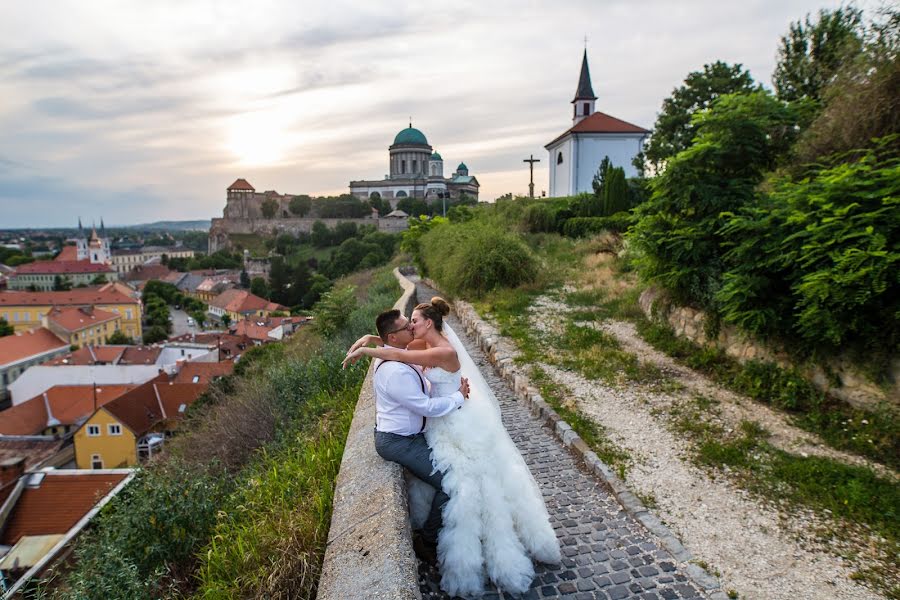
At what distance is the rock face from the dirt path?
1.99 ft

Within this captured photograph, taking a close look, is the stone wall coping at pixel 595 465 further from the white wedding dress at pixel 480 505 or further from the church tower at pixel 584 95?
the church tower at pixel 584 95

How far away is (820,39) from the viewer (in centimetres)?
1638

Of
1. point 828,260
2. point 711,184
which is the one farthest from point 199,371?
point 828,260

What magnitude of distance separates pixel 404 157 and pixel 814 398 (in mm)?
96938

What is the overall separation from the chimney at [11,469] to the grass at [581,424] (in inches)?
726

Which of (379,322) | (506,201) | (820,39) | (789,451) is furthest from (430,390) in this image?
(506,201)

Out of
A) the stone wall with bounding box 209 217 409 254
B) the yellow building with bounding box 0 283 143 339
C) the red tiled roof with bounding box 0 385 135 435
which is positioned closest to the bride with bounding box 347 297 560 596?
the red tiled roof with bounding box 0 385 135 435

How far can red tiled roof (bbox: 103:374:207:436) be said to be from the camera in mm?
21859

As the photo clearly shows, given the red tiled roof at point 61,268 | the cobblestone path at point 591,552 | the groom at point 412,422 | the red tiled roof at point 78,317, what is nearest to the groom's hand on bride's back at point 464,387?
the groom at point 412,422

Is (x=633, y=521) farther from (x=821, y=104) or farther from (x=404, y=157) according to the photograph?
(x=404, y=157)

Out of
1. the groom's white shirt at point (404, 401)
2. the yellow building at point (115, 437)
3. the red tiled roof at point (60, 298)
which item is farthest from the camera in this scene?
the red tiled roof at point (60, 298)

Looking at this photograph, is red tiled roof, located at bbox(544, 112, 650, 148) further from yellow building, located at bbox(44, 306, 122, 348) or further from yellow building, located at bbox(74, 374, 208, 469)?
yellow building, located at bbox(44, 306, 122, 348)

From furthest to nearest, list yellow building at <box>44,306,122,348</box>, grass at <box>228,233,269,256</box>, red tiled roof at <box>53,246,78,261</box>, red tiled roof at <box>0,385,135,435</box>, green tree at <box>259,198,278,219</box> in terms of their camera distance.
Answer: red tiled roof at <box>53,246,78,261</box> < green tree at <box>259,198,278,219</box> < grass at <box>228,233,269,256</box> < yellow building at <box>44,306,122,348</box> < red tiled roof at <box>0,385,135,435</box>

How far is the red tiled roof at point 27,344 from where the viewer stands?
4106 cm
